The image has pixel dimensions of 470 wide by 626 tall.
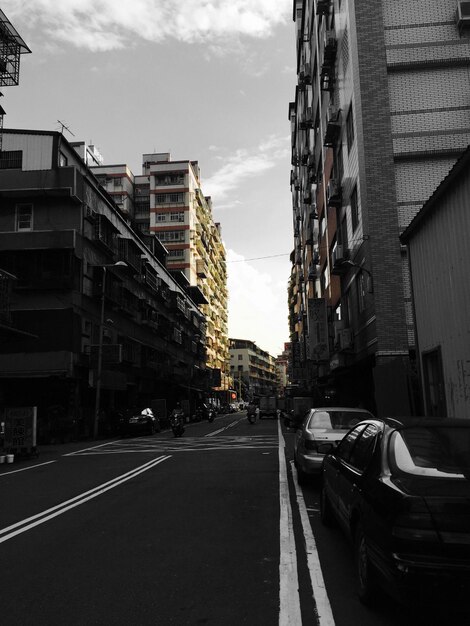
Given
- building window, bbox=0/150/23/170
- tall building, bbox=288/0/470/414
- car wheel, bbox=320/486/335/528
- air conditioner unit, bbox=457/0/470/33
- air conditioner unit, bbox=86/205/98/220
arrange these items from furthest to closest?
1. air conditioner unit, bbox=86/205/98/220
2. building window, bbox=0/150/23/170
3. air conditioner unit, bbox=457/0/470/33
4. tall building, bbox=288/0/470/414
5. car wheel, bbox=320/486/335/528

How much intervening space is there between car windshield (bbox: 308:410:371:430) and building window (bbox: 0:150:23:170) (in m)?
26.7

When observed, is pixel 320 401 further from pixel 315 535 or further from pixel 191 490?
pixel 315 535

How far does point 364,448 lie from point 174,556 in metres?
2.28

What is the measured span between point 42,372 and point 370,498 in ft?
88.7

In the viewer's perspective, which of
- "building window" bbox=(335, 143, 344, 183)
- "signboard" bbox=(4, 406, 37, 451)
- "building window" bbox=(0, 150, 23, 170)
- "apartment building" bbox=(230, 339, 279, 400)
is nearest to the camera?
"signboard" bbox=(4, 406, 37, 451)

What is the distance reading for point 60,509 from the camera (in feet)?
28.2

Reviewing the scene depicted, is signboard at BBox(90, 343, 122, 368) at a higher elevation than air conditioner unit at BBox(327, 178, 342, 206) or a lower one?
lower

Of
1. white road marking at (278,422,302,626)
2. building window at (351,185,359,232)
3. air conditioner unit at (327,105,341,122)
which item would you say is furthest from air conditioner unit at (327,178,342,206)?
white road marking at (278,422,302,626)

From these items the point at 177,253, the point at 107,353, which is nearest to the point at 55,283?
the point at 107,353

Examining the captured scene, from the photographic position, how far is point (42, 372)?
29.0 meters

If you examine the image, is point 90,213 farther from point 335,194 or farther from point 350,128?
point 350,128

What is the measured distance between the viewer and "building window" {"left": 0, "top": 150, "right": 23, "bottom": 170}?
31406mm

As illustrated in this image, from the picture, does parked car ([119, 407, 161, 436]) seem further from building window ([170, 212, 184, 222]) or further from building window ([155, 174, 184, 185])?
building window ([155, 174, 184, 185])

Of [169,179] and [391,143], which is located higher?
[169,179]
